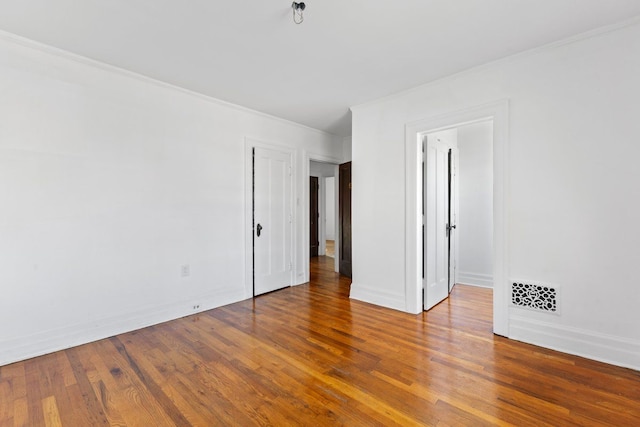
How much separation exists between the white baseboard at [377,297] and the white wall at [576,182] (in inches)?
43.6

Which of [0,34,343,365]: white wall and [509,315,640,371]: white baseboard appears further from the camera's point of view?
[0,34,343,365]: white wall

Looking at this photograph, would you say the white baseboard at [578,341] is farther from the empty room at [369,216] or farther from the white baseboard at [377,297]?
the white baseboard at [377,297]

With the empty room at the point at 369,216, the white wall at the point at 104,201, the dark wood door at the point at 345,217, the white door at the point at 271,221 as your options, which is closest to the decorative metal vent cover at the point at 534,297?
the empty room at the point at 369,216

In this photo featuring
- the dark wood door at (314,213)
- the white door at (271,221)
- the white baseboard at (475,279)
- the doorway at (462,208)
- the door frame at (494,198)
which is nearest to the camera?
the door frame at (494,198)

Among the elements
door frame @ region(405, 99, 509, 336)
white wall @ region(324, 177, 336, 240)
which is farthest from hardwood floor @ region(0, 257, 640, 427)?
white wall @ region(324, 177, 336, 240)

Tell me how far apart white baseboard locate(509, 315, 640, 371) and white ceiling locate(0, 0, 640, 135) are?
7.87 ft

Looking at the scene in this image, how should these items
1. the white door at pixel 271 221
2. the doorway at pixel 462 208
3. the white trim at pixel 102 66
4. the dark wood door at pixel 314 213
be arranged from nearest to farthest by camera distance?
the white trim at pixel 102 66
the doorway at pixel 462 208
the white door at pixel 271 221
the dark wood door at pixel 314 213

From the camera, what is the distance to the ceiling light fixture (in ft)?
6.22

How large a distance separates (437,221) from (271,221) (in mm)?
2273

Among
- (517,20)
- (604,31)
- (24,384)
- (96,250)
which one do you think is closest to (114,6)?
(96,250)

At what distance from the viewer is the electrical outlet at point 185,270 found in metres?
3.25

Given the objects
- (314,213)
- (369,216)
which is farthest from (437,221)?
(314,213)

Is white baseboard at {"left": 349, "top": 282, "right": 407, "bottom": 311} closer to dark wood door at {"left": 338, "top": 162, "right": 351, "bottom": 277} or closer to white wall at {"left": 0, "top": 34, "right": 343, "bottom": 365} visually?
dark wood door at {"left": 338, "top": 162, "right": 351, "bottom": 277}

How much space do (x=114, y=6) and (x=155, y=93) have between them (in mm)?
1188
